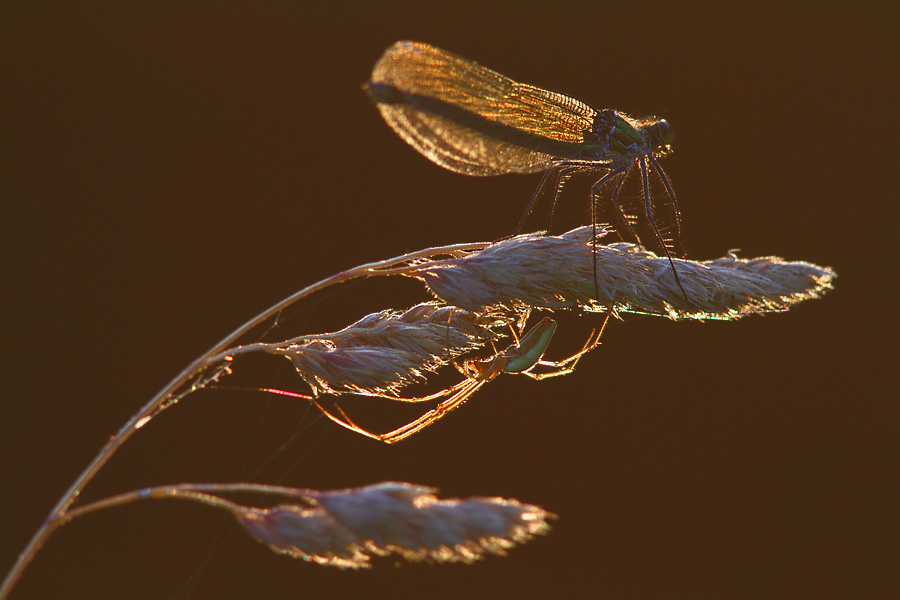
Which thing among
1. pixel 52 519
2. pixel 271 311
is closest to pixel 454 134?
pixel 271 311

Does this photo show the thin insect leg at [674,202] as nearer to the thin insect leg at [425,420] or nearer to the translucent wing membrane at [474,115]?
the translucent wing membrane at [474,115]

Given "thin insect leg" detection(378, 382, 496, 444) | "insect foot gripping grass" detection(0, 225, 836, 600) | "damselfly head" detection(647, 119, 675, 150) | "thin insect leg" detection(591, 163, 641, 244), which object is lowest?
"thin insect leg" detection(378, 382, 496, 444)

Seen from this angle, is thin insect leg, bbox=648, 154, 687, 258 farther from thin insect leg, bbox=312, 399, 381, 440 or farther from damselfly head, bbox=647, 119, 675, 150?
thin insect leg, bbox=312, 399, 381, 440

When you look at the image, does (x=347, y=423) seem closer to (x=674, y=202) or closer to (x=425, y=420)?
(x=425, y=420)

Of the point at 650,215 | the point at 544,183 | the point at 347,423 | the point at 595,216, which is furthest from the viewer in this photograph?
the point at 544,183

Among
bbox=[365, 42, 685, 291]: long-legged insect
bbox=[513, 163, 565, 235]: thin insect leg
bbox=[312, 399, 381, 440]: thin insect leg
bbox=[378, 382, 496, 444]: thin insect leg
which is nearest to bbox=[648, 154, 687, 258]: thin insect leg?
bbox=[365, 42, 685, 291]: long-legged insect

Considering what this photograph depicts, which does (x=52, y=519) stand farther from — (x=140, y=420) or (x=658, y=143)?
(x=658, y=143)

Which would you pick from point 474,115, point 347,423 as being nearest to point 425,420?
point 347,423

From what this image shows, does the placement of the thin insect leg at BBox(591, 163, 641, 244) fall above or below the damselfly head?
below

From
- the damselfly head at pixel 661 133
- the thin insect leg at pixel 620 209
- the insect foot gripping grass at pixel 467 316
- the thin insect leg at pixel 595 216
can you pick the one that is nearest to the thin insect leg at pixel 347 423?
the insect foot gripping grass at pixel 467 316
